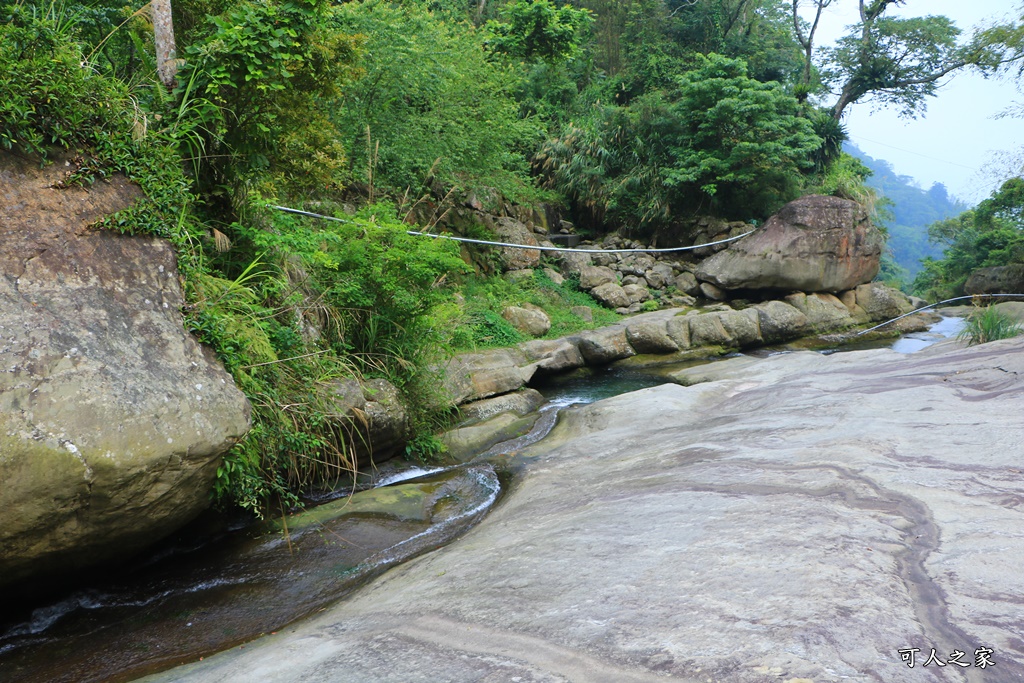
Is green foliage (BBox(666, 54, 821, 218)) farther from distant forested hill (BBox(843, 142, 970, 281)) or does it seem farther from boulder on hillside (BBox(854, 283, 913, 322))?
distant forested hill (BBox(843, 142, 970, 281))

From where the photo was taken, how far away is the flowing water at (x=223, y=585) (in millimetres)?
3219

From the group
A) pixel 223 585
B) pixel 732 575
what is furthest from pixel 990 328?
pixel 223 585

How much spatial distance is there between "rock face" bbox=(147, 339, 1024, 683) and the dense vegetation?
1641mm

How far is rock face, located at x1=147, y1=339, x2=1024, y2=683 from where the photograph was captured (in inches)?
78.7

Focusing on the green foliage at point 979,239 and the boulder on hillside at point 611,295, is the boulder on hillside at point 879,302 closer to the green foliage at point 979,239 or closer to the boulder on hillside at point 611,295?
the green foliage at point 979,239

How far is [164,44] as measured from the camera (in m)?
4.80

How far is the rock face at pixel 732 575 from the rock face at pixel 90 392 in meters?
0.98

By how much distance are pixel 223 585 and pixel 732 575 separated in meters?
2.94

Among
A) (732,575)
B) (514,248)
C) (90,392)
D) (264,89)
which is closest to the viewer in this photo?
(732,575)

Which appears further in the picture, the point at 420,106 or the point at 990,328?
the point at 420,106

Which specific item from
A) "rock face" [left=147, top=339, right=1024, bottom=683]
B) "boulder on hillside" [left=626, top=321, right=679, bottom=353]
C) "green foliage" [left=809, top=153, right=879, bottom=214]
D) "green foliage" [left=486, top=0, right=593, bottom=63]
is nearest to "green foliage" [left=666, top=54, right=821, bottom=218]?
"green foliage" [left=809, top=153, right=879, bottom=214]

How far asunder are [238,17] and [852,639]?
16.1ft

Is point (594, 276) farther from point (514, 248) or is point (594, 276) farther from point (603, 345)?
point (603, 345)

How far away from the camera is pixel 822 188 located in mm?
17391
